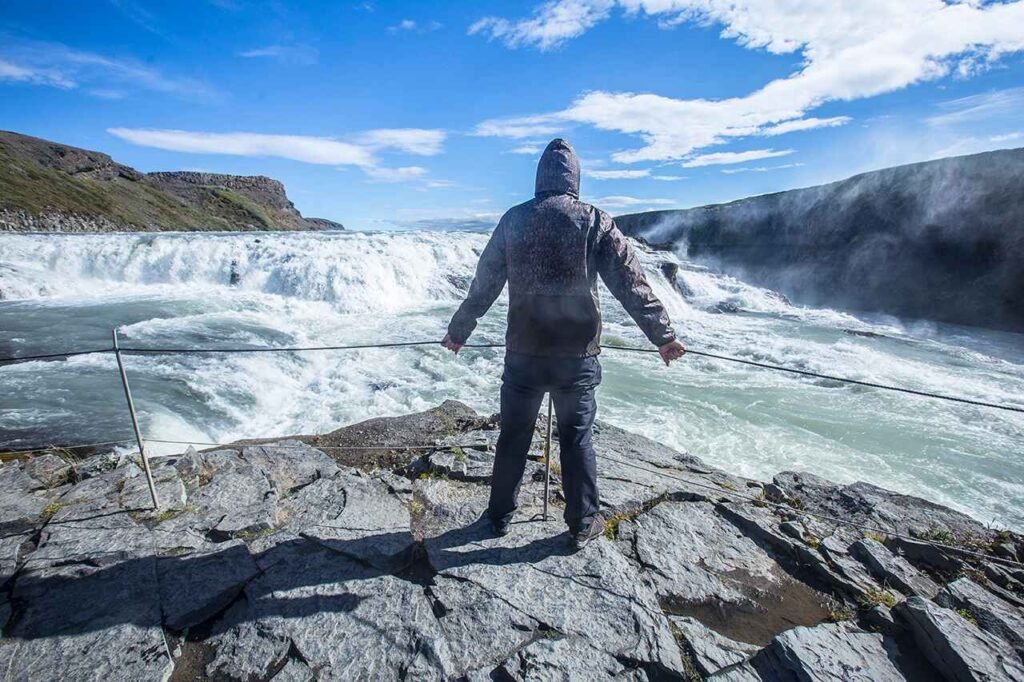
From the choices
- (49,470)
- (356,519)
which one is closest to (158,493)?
(49,470)

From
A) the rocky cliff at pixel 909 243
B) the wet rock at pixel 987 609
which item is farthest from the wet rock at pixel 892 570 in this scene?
the rocky cliff at pixel 909 243

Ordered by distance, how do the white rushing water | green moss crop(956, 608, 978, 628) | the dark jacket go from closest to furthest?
1. green moss crop(956, 608, 978, 628)
2. the dark jacket
3. the white rushing water

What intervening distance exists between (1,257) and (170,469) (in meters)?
21.0

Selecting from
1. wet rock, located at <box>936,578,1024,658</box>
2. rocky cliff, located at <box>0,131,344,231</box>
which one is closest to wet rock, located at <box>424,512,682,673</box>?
wet rock, located at <box>936,578,1024,658</box>

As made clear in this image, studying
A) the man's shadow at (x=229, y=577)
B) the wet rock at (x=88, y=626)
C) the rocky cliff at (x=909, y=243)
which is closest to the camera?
the wet rock at (x=88, y=626)

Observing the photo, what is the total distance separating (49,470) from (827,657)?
5.60 metres

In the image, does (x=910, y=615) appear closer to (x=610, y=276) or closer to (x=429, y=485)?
(x=610, y=276)

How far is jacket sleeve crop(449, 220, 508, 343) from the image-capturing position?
2.78m

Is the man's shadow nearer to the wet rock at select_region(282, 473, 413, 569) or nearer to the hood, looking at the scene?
the wet rock at select_region(282, 473, 413, 569)

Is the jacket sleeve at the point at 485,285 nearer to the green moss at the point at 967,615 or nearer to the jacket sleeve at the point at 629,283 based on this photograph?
the jacket sleeve at the point at 629,283

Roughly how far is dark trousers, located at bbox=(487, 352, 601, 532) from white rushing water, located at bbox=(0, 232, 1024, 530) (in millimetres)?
5054

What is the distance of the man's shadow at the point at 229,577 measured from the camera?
2.25 m

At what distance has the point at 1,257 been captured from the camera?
55.1 ft

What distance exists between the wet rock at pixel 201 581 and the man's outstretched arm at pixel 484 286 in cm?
173
